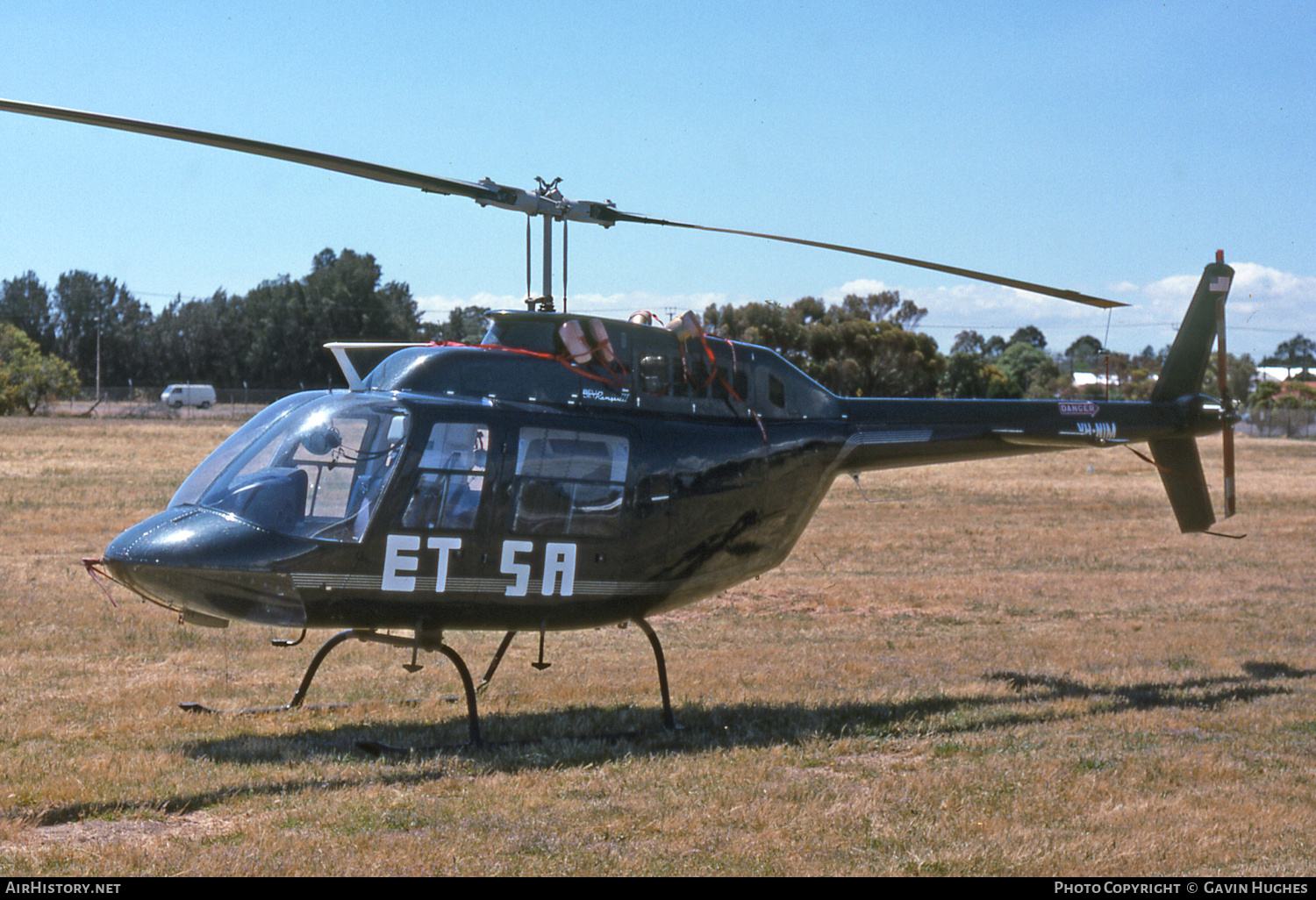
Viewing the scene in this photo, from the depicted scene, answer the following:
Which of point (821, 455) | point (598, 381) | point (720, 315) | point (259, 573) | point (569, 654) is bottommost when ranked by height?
point (569, 654)

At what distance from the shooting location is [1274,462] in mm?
44969

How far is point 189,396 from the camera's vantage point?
76938 millimetres

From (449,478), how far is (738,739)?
10.4 feet

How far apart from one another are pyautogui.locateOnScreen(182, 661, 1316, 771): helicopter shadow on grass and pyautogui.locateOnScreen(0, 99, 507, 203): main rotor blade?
4216 mm

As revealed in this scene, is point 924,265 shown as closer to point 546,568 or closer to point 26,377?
point 546,568

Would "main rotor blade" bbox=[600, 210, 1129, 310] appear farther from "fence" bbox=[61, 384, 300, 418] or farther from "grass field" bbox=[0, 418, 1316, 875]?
"fence" bbox=[61, 384, 300, 418]

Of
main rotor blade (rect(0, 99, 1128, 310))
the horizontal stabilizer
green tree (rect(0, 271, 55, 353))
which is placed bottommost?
the horizontal stabilizer

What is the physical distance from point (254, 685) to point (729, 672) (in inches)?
185

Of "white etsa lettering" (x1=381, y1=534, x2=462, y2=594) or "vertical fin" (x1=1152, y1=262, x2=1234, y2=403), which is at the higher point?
"vertical fin" (x1=1152, y1=262, x2=1234, y2=403)

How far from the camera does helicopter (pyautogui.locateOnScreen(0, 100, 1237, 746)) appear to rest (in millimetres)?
8188

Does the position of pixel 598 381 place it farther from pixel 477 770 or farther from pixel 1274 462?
pixel 1274 462

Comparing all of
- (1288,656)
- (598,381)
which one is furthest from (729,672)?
(1288,656)

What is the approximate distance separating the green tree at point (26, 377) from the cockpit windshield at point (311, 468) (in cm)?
6864

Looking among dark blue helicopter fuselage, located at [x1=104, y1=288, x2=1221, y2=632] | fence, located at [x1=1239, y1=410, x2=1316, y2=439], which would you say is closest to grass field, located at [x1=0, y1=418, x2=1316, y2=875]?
dark blue helicopter fuselage, located at [x1=104, y1=288, x2=1221, y2=632]
